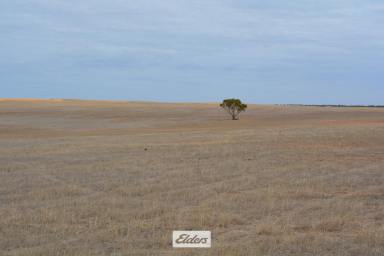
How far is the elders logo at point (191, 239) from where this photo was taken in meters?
9.82

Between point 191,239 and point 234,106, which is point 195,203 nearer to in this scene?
point 191,239

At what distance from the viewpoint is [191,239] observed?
1016 cm

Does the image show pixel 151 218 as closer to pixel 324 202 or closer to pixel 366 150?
pixel 324 202

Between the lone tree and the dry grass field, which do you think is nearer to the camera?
the dry grass field

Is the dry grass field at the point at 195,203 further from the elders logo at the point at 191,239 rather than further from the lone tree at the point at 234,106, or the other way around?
the lone tree at the point at 234,106

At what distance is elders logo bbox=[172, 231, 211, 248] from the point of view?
982 cm

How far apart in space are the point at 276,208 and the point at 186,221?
2.40 metres

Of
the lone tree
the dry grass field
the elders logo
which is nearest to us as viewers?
the elders logo

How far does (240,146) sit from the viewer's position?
100 feet

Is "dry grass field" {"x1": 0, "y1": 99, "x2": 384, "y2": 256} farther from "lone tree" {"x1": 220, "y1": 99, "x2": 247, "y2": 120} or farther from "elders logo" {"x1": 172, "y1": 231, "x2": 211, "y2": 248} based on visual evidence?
"lone tree" {"x1": 220, "y1": 99, "x2": 247, "y2": 120}

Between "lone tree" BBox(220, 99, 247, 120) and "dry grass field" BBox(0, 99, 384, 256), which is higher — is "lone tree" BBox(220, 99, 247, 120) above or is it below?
above

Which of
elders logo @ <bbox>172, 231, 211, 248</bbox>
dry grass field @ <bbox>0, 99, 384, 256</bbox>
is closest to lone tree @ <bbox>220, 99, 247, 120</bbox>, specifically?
dry grass field @ <bbox>0, 99, 384, 256</bbox>

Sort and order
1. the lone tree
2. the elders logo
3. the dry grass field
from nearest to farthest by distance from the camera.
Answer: the elders logo, the dry grass field, the lone tree

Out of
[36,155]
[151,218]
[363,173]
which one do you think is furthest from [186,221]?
[36,155]
